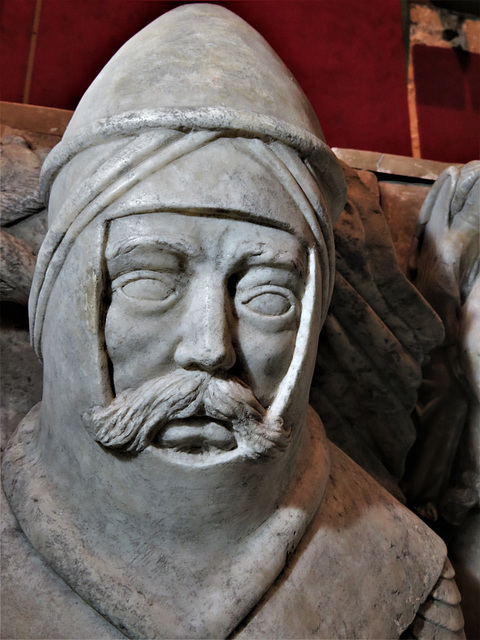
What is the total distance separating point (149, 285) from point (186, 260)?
0.08 meters

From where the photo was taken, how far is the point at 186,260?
3.50ft

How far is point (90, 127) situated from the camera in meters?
1.11

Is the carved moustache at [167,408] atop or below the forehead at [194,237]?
below

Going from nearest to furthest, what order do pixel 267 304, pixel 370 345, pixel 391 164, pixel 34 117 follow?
pixel 267 304
pixel 34 117
pixel 370 345
pixel 391 164

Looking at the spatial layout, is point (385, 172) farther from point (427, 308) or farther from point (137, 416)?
point (137, 416)

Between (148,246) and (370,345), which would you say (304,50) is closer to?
(370,345)

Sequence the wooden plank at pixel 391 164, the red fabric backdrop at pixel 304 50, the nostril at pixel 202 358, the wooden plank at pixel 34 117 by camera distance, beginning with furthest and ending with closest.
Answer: the wooden plank at pixel 391 164 → the red fabric backdrop at pixel 304 50 → the wooden plank at pixel 34 117 → the nostril at pixel 202 358

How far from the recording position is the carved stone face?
41.2 inches

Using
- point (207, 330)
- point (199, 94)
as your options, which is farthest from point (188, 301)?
point (199, 94)

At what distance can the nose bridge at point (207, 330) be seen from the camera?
1026mm

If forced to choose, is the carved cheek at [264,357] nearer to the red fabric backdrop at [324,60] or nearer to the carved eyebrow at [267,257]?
the carved eyebrow at [267,257]

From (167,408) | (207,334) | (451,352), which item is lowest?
(451,352)

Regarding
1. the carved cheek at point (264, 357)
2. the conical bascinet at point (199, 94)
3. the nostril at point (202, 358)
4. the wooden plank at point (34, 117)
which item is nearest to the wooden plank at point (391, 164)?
the conical bascinet at point (199, 94)

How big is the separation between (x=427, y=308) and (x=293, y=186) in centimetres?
78
